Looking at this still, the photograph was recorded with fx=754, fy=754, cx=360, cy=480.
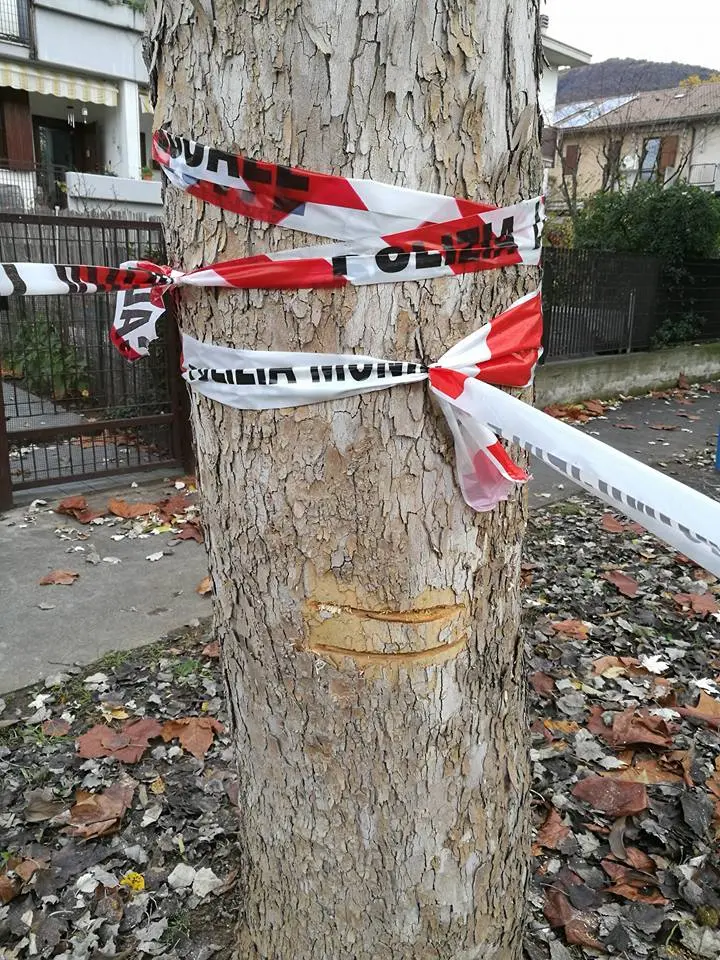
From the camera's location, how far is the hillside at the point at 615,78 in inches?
869

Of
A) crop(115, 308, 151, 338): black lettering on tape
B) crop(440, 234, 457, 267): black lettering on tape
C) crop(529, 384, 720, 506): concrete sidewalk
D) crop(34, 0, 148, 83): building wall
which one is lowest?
crop(529, 384, 720, 506): concrete sidewalk

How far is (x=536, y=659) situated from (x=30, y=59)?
19419mm

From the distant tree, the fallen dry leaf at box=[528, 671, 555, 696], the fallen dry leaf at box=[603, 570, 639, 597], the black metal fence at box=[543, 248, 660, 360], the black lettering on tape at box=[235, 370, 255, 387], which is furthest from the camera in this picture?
the distant tree

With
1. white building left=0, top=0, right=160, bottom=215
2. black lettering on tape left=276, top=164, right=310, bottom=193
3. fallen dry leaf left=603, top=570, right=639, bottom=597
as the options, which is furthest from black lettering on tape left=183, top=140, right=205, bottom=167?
white building left=0, top=0, right=160, bottom=215

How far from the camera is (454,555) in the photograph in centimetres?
146

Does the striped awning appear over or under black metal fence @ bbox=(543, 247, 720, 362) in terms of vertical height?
over

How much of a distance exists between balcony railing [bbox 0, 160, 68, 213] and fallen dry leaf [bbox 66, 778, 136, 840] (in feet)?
43.0

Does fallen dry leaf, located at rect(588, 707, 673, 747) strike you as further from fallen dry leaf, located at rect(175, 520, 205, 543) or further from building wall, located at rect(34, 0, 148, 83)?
building wall, located at rect(34, 0, 148, 83)

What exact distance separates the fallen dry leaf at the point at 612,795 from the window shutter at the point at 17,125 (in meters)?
19.7

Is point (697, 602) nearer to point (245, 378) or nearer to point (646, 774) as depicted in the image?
→ point (646, 774)

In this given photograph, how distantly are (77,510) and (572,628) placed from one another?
137 inches

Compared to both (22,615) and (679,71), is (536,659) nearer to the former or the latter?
(22,615)

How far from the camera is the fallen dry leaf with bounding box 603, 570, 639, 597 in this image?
13.9 feet

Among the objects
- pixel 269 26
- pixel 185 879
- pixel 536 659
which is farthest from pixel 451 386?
pixel 536 659
